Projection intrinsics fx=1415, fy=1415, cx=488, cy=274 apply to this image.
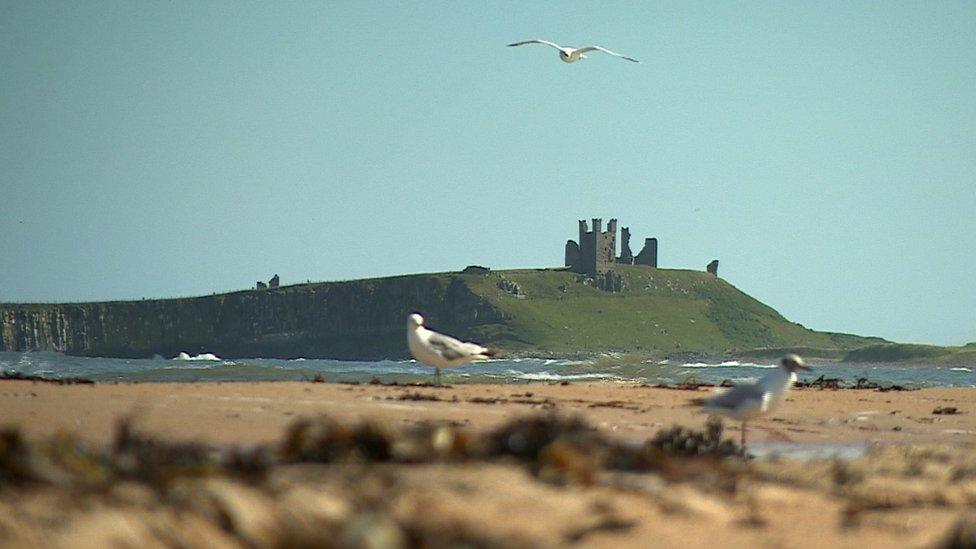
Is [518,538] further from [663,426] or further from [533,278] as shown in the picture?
[533,278]

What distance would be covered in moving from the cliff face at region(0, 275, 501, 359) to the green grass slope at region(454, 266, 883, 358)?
5407 millimetres

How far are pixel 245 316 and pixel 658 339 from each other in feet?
169

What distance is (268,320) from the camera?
6964 inches

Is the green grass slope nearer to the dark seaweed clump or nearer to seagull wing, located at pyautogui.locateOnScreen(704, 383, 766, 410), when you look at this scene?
the dark seaweed clump

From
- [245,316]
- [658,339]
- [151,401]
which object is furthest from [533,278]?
[151,401]

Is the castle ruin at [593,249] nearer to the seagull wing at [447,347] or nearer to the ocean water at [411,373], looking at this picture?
the ocean water at [411,373]

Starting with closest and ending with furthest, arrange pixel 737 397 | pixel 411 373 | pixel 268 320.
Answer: pixel 737 397
pixel 411 373
pixel 268 320

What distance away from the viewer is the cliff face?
16712cm

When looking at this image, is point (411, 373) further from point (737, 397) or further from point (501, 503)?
point (501, 503)

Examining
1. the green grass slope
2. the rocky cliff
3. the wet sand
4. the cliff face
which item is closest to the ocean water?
the wet sand

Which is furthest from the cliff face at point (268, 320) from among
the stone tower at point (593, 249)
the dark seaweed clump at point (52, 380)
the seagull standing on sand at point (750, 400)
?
the seagull standing on sand at point (750, 400)

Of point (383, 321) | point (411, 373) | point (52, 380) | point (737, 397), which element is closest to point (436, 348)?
point (52, 380)

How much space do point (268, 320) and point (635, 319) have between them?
4578cm

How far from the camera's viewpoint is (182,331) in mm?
174750
